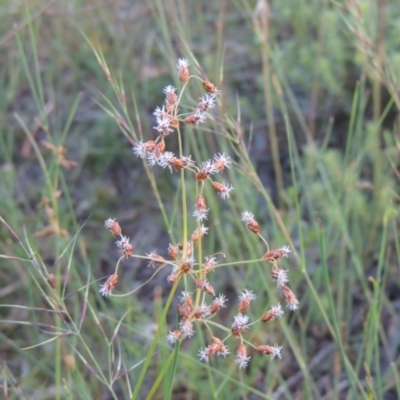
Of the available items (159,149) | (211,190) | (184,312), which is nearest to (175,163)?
(159,149)

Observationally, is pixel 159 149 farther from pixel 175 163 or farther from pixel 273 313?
pixel 273 313

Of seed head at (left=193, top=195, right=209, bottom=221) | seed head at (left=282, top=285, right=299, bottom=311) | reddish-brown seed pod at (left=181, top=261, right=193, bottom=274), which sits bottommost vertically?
seed head at (left=282, top=285, right=299, bottom=311)

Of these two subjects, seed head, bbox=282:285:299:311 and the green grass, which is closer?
seed head, bbox=282:285:299:311

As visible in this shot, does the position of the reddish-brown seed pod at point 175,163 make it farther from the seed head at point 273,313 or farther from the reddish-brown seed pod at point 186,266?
the seed head at point 273,313

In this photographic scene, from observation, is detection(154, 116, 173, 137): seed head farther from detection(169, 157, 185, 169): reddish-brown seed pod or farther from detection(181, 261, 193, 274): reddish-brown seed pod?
detection(181, 261, 193, 274): reddish-brown seed pod

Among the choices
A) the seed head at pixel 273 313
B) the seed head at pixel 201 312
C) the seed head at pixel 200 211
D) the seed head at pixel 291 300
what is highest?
the seed head at pixel 200 211

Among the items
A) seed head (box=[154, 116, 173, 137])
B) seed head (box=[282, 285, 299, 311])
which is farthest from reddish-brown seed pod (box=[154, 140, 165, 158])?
seed head (box=[282, 285, 299, 311])

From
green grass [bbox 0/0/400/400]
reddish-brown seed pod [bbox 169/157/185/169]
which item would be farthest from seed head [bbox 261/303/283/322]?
green grass [bbox 0/0/400/400]

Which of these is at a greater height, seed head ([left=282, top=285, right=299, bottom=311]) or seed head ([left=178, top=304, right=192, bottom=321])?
seed head ([left=178, top=304, right=192, bottom=321])

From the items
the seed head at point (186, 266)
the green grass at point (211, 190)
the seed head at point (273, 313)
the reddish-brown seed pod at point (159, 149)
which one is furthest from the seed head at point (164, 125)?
the green grass at point (211, 190)
